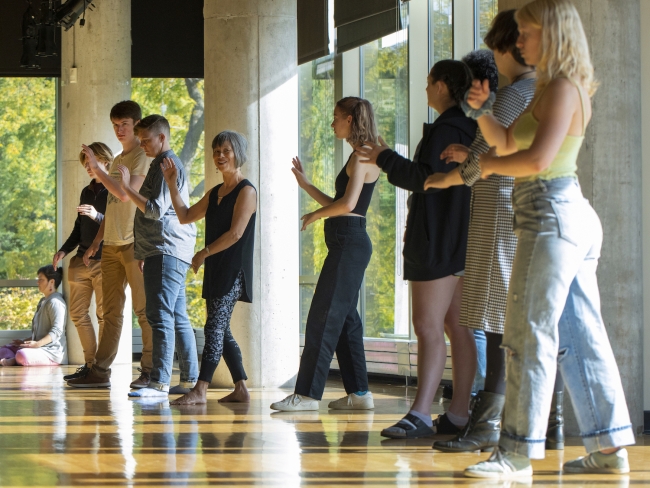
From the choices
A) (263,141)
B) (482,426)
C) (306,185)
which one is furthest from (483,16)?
(482,426)

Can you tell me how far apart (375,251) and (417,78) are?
1447 mm

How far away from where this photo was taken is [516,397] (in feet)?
10.6

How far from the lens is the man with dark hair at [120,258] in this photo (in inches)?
253

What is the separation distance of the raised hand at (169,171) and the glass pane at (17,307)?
5.51 m

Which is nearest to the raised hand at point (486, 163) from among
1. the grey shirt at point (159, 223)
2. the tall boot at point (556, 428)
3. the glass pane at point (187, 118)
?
the tall boot at point (556, 428)

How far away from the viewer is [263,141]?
6.66 m

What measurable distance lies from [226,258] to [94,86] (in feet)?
13.6

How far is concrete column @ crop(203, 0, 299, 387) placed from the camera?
21.7ft

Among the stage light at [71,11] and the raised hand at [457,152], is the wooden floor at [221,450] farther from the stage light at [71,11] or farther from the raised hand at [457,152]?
the stage light at [71,11]

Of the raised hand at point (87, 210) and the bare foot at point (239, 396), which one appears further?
the raised hand at point (87, 210)

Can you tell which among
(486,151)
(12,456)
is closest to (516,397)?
(486,151)

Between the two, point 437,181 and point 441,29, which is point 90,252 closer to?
point 441,29

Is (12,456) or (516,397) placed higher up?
(516,397)

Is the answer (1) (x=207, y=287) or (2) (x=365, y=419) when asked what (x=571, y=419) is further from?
(1) (x=207, y=287)
